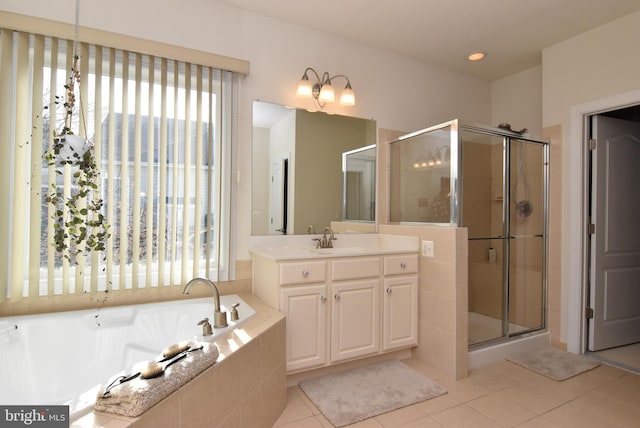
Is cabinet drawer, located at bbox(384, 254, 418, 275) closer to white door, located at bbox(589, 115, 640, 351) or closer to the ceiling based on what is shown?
white door, located at bbox(589, 115, 640, 351)

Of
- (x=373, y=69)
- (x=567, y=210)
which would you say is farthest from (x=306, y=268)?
(x=567, y=210)

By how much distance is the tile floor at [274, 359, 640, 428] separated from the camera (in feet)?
5.99

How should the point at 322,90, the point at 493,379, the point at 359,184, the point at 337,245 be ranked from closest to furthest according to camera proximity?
the point at 493,379, the point at 322,90, the point at 337,245, the point at 359,184

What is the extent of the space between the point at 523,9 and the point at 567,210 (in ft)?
5.49

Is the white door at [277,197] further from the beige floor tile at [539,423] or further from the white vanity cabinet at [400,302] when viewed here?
the beige floor tile at [539,423]

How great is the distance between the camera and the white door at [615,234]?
2762 mm

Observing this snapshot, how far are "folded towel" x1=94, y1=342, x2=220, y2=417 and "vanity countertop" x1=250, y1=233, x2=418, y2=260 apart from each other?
3.16 ft

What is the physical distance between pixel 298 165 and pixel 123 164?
1214 mm

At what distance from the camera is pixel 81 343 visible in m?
1.74

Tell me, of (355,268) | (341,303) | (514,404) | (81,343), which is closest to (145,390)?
(81,343)

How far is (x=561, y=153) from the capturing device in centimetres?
289

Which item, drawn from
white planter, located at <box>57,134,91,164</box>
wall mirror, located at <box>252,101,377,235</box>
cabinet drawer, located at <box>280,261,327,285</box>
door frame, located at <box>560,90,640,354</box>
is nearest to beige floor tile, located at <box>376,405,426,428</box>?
cabinet drawer, located at <box>280,261,327,285</box>

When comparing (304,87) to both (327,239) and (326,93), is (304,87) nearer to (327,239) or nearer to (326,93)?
(326,93)

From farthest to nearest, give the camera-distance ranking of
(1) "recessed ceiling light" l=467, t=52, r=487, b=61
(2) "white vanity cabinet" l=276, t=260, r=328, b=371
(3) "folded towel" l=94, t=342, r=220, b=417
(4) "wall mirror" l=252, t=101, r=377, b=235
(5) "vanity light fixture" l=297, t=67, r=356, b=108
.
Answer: (1) "recessed ceiling light" l=467, t=52, r=487, b=61 → (5) "vanity light fixture" l=297, t=67, r=356, b=108 → (4) "wall mirror" l=252, t=101, r=377, b=235 → (2) "white vanity cabinet" l=276, t=260, r=328, b=371 → (3) "folded towel" l=94, t=342, r=220, b=417
